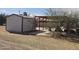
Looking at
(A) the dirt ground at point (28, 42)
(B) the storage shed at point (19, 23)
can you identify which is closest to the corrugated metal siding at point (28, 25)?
(B) the storage shed at point (19, 23)

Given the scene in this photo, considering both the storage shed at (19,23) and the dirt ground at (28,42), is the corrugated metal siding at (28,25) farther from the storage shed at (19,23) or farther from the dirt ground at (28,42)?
the dirt ground at (28,42)

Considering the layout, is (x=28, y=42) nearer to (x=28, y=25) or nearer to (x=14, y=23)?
(x=28, y=25)

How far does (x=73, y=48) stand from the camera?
7.66 m

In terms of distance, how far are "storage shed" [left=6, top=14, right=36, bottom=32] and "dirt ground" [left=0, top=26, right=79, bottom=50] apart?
9 centimetres

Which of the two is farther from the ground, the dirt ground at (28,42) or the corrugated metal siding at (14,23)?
the corrugated metal siding at (14,23)

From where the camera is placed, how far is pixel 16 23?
25.3 ft

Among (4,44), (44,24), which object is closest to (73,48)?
(44,24)

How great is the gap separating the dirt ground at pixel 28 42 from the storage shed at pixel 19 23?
0.09m

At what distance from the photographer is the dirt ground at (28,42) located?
768 cm

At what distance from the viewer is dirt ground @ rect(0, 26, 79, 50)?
25.2 feet

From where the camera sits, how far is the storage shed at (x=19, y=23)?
7680 millimetres
